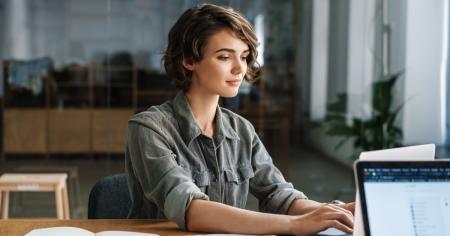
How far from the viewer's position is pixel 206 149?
2094mm

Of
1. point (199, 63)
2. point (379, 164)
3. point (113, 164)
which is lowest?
point (113, 164)

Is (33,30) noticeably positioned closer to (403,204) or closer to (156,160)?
(156,160)

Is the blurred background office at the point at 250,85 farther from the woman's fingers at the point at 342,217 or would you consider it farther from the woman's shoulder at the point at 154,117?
the woman's fingers at the point at 342,217

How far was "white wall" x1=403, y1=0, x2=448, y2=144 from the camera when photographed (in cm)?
538

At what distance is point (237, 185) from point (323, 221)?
1.46 feet

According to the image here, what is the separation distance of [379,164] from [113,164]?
4.65 metres

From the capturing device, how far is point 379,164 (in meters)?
1.50

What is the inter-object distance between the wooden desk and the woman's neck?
1.00ft

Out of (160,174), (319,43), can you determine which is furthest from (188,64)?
(319,43)

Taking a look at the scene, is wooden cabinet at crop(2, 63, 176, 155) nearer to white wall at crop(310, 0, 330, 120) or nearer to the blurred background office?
the blurred background office

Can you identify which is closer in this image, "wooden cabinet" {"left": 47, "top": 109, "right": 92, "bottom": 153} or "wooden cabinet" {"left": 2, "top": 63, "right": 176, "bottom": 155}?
"wooden cabinet" {"left": 2, "top": 63, "right": 176, "bottom": 155}

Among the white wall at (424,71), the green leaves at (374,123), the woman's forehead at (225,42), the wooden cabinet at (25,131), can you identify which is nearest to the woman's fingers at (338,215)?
the woman's forehead at (225,42)

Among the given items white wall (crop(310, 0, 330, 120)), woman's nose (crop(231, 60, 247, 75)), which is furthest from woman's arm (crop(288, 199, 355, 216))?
white wall (crop(310, 0, 330, 120))

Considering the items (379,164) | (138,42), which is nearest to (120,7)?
(138,42)
